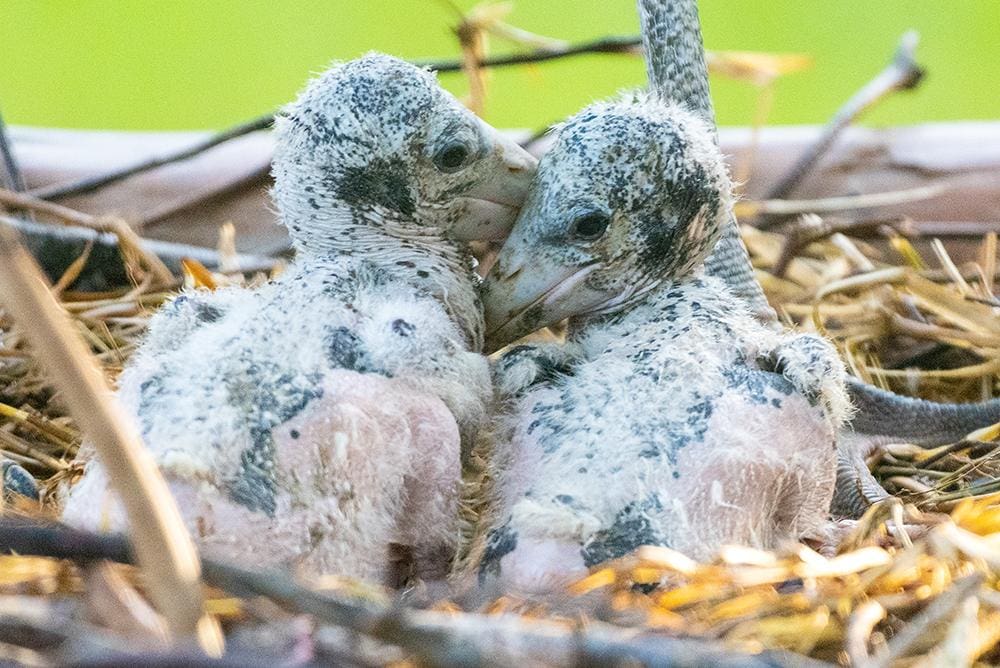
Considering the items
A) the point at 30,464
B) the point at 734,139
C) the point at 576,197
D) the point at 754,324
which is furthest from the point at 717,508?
the point at 734,139

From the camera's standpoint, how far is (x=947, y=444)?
147 centimetres

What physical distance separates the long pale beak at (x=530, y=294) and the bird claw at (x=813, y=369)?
20 cm

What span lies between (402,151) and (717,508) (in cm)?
43

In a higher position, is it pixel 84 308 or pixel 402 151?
pixel 402 151

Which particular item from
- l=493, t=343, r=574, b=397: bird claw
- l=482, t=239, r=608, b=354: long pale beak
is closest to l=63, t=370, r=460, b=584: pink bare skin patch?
l=493, t=343, r=574, b=397: bird claw

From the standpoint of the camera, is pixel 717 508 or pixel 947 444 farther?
pixel 947 444

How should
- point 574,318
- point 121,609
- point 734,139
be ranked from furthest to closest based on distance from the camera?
1. point 734,139
2. point 574,318
3. point 121,609

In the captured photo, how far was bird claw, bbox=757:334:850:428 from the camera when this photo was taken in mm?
1063

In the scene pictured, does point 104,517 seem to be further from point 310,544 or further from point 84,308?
point 84,308

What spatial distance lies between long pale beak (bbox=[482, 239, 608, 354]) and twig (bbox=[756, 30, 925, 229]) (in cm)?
84

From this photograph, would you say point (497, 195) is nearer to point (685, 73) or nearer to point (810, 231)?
point (685, 73)

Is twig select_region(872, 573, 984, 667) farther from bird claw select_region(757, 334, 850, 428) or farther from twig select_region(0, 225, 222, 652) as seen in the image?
twig select_region(0, 225, 222, 652)

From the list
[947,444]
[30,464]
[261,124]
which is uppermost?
[261,124]

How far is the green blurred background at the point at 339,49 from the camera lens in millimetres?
3424
